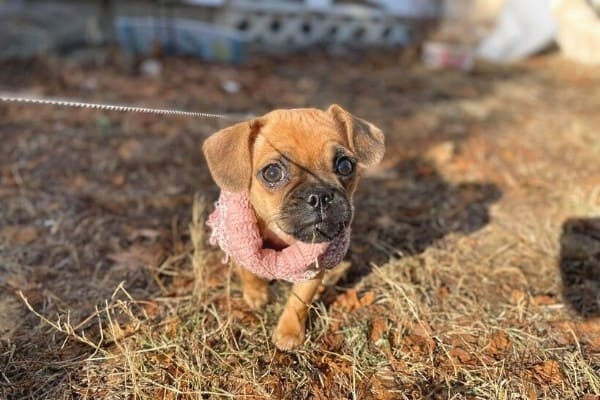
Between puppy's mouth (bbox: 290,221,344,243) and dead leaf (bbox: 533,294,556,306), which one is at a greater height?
puppy's mouth (bbox: 290,221,344,243)

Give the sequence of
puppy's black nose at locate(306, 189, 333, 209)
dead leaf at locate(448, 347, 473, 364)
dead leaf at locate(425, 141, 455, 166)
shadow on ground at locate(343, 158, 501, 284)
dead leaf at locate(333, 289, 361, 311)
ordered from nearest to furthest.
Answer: puppy's black nose at locate(306, 189, 333, 209) < dead leaf at locate(448, 347, 473, 364) < dead leaf at locate(333, 289, 361, 311) < shadow on ground at locate(343, 158, 501, 284) < dead leaf at locate(425, 141, 455, 166)

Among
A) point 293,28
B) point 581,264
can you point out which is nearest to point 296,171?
point 581,264

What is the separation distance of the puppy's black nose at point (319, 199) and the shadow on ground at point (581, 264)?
6.24 ft

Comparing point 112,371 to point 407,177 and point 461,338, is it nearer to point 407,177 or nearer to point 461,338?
point 461,338

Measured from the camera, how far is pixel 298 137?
8.70ft

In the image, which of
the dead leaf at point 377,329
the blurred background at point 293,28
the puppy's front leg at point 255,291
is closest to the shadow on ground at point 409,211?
the dead leaf at point 377,329

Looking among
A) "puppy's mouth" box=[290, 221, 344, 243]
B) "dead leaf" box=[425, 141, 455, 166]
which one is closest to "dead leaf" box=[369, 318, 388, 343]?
"puppy's mouth" box=[290, 221, 344, 243]

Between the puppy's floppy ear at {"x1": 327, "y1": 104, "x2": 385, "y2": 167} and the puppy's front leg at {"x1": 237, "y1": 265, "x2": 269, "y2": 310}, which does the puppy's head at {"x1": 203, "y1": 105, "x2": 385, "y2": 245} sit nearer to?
the puppy's floppy ear at {"x1": 327, "y1": 104, "x2": 385, "y2": 167}

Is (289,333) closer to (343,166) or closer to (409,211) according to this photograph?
(343,166)

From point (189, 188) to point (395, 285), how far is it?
2040 millimetres

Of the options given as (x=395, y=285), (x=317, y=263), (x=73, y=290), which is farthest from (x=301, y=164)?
(x=73, y=290)

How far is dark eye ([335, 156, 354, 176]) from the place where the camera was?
2.68 metres

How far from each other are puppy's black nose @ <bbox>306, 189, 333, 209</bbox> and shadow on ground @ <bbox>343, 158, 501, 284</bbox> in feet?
3.80

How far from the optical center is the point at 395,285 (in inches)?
128
